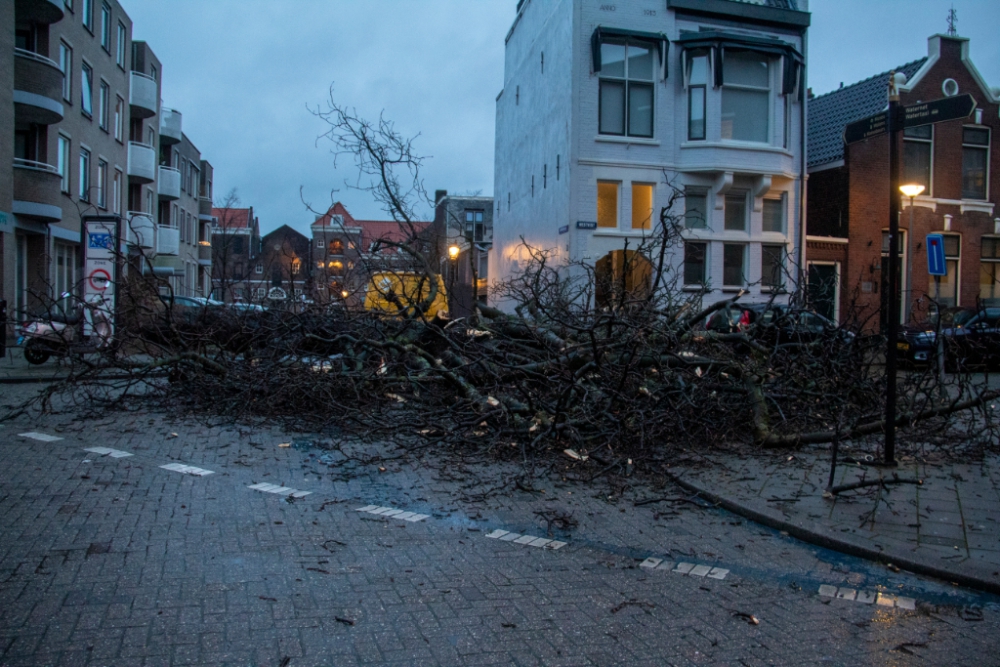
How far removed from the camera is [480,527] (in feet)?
17.9

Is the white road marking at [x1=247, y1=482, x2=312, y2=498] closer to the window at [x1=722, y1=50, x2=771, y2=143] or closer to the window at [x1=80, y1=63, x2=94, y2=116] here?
the window at [x1=722, y1=50, x2=771, y2=143]

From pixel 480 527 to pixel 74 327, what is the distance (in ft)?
33.5

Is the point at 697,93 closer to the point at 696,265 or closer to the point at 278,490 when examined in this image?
the point at 696,265

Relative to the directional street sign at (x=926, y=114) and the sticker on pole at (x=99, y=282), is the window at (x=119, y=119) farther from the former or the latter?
the directional street sign at (x=926, y=114)

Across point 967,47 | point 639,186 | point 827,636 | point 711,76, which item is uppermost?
Result: point 967,47

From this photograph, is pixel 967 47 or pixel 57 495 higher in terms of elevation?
pixel 967 47

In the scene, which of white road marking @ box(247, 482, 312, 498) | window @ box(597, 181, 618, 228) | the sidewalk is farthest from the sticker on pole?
window @ box(597, 181, 618, 228)

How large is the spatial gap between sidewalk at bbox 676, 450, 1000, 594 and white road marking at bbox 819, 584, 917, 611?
1.66ft

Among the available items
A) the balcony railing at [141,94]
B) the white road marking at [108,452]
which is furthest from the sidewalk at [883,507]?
the balcony railing at [141,94]

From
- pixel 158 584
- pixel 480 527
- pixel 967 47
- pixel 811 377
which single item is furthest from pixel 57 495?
pixel 967 47

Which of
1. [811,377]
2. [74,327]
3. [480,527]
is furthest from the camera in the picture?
[74,327]

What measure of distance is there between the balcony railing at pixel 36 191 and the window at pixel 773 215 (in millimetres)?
22377

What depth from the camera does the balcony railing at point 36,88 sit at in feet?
76.8

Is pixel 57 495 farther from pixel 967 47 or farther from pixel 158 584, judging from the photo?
pixel 967 47
